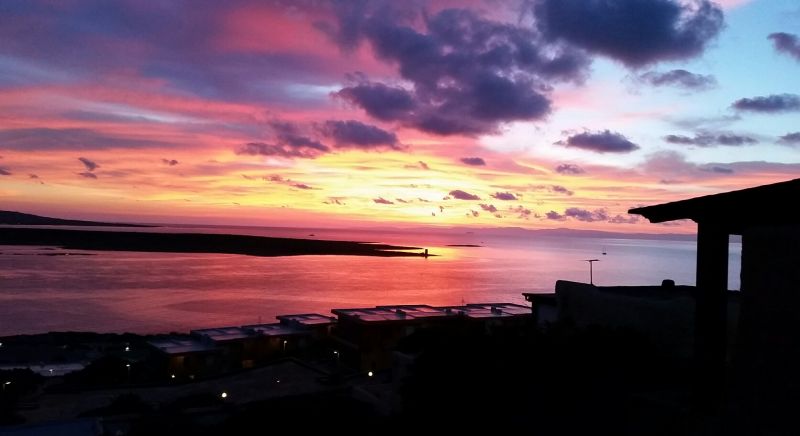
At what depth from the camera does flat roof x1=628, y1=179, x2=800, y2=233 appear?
13.2 ft

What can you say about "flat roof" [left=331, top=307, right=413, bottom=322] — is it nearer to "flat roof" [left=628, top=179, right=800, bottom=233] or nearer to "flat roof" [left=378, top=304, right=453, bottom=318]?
"flat roof" [left=378, top=304, right=453, bottom=318]

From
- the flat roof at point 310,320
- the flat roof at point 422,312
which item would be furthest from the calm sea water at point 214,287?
the flat roof at point 422,312

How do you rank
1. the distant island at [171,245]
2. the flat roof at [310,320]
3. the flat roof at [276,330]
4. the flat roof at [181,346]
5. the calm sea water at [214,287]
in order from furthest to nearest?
the distant island at [171,245] → the calm sea water at [214,287] → the flat roof at [310,320] → the flat roof at [276,330] → the flat roof at [181,346]

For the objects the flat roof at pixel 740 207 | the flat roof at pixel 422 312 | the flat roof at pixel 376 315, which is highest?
the flat roof at pixel 740 207

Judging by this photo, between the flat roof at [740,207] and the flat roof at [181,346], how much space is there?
19.8 m

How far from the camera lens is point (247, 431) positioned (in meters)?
10.4

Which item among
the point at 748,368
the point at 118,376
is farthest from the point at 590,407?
the point at 118,376

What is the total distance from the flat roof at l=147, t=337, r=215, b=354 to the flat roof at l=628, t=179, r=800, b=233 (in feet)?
64.8

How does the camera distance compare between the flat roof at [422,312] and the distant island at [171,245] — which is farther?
the distant island at [171,245]

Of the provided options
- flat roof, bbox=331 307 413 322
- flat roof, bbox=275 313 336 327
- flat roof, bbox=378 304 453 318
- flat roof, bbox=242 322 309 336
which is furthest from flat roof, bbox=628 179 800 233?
flat roof, bbox=275 313 336 327

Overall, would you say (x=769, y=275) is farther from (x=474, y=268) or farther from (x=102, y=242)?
(x=102, y=242)

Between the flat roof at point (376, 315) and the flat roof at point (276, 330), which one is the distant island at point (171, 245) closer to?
the flat roof at point (276, 330)

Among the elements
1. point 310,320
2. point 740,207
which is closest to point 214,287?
point 310,320

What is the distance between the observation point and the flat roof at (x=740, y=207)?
13.2 feet
